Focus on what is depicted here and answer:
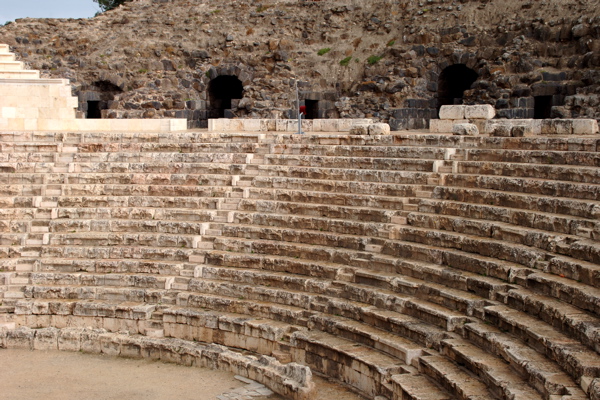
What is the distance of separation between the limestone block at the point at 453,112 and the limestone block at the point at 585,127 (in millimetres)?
2913

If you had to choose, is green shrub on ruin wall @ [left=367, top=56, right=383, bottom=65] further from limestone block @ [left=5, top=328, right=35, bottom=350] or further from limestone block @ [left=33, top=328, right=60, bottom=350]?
limestone block @ [left=5, top=328, right=35, bottom=350]

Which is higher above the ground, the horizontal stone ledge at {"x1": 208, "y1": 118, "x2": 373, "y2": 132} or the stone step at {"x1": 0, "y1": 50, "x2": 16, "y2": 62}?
the stone step at {"x1": 0, "y1": 50, "x2": 16, "y2": 62}

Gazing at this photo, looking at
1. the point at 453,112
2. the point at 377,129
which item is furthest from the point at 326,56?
the point at 377,129

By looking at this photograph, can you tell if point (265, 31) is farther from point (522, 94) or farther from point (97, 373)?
point (97, 373)

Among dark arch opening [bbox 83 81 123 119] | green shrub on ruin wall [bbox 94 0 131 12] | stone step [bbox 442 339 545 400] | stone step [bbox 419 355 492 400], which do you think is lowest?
stone step [bbox 419 355 492 400]

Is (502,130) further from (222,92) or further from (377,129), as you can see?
(222,92)

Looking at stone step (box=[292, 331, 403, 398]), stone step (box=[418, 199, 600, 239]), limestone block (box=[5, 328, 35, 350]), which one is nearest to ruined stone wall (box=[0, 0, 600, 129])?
stone step (box=[418, 199, 600, 239])

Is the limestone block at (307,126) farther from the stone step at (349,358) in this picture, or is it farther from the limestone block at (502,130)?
the stone step at (349,358)

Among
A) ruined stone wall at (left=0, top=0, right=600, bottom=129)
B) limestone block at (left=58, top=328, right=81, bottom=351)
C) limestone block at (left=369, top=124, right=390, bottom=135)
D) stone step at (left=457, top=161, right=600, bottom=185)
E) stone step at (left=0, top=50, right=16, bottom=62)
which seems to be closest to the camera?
stone step at (left=457, top=161, right=600, bottom=185)

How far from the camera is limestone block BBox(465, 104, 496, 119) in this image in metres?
17.9

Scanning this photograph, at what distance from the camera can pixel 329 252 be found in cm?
1390

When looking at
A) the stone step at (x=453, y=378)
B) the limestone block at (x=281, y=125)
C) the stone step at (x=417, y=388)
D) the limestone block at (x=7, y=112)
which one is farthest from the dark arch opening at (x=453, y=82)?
the stone step at (x=417, y=388)

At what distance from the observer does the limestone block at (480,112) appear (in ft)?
58.7

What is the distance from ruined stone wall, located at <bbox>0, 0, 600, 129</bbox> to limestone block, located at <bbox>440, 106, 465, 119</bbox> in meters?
3.52
